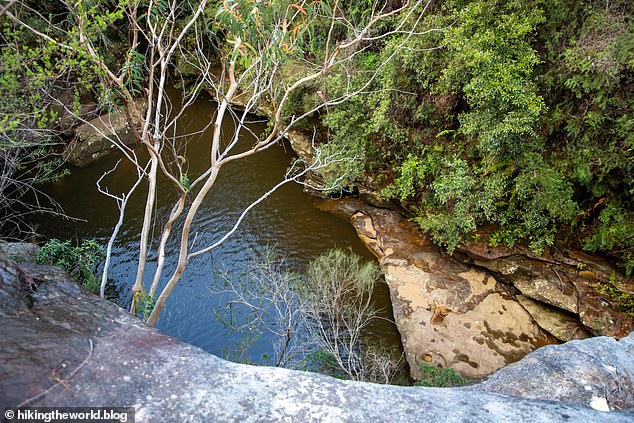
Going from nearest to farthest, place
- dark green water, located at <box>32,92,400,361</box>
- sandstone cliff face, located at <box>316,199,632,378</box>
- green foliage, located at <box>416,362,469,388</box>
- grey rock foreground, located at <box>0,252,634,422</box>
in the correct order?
grey rock foreground, located at <box>0,252,634,422</box>
green foliage, located at <box>416,362,469,388</box>
sandstone cliff face, located at <box>316,199,632,378</box>
dark green water, located at <box>32,92,400,361</box>

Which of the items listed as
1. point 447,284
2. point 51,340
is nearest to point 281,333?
point 447,284

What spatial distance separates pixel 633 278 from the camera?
301 inches

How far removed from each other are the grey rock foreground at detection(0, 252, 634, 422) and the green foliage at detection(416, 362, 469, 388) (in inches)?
134

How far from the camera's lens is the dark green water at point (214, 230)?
854cm

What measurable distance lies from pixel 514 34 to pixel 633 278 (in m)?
4.69

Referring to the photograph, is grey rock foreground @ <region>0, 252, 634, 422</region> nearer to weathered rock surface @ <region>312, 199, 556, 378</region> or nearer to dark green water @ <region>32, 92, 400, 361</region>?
weathered rock surface @ <region>312, 199, 556, 378</region>

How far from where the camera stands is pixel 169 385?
3.32m

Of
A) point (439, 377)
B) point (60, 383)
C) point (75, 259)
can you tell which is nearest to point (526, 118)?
point (439, 377)

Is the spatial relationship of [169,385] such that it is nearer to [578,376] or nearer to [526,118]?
[578,376]

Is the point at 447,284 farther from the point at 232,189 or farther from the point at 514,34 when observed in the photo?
the point at 232,189

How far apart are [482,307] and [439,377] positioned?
219cm

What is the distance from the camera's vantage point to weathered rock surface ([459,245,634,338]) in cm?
759

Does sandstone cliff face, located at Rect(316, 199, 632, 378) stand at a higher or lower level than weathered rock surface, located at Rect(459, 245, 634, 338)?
lower

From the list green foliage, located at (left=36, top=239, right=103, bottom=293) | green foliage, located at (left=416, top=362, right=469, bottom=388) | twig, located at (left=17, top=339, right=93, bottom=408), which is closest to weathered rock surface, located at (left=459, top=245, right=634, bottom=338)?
green foliage, located at (left=416, top=362, right=469, bottom=388)
